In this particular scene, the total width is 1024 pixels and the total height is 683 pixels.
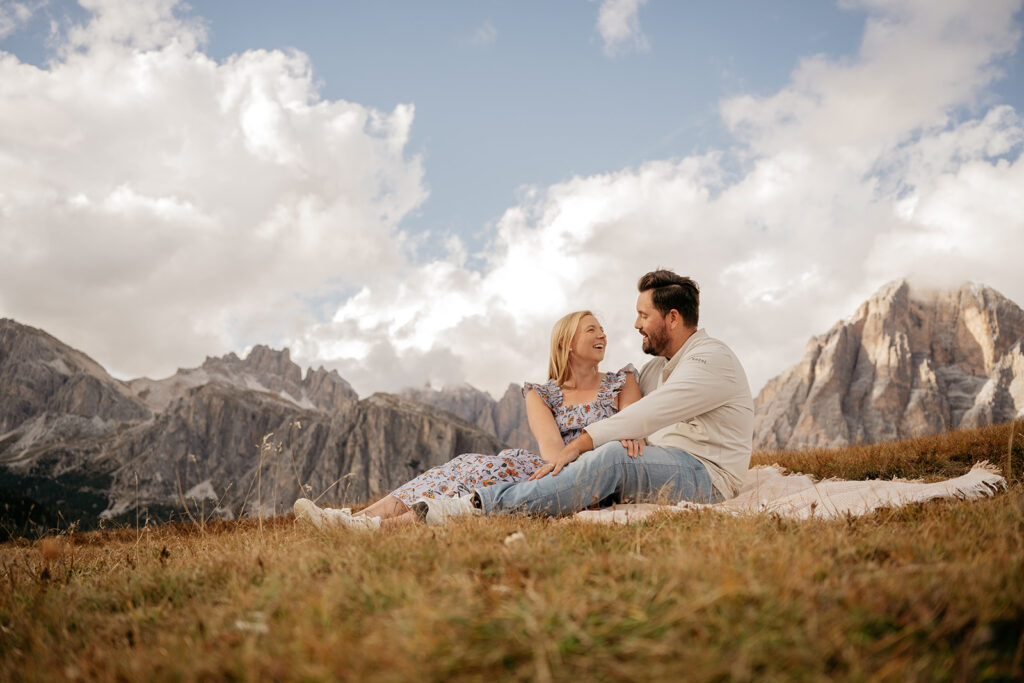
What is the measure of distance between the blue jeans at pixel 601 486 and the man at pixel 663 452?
11mm

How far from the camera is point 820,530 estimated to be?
422 cm

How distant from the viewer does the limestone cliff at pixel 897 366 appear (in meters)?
148

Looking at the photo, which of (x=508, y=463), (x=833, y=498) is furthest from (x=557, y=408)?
(x=833, y=498)

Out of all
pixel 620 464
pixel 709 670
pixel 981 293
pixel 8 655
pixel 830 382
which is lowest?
pixel 8 655

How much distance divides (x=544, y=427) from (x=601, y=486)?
1559 millimetres

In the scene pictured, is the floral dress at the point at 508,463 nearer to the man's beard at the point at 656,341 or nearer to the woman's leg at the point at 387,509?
the woman's leg at the point at 387,509

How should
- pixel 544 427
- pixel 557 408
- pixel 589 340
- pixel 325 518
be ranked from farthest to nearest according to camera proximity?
pixel 557 408 < pixel 589 340 < pixel 544 427 < pixel 325 518

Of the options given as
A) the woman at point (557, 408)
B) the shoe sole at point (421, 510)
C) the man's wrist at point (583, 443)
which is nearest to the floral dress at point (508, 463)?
the woman at point (557, 408)

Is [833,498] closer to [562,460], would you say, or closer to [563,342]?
[562,460]

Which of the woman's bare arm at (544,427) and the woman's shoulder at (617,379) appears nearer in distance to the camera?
the woman's bare arm at (544,427)

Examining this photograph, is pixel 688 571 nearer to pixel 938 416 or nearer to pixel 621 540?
pixel 621 540

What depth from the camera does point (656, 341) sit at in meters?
7.66

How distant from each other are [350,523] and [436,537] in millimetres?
1740

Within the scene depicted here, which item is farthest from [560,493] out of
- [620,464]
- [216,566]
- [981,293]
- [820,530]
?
[981,293]
